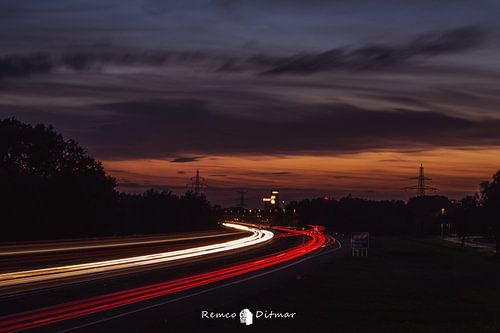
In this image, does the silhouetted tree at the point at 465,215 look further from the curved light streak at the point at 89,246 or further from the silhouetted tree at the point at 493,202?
the curved light streak at the point at 89,246

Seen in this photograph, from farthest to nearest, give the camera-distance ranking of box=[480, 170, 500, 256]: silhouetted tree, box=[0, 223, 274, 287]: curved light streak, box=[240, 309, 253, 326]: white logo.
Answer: box=[480, 170, 500, 256]: silhouetted tree, box=[0, 223, 274, 287]: curved light streak, box=[240, 309, 253, 326]: white logo

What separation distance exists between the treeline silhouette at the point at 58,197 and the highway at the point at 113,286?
86.8ft

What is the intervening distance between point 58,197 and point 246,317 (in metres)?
61.9

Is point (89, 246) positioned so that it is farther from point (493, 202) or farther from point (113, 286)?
point (493, 202)

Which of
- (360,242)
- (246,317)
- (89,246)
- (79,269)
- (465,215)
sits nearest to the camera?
(246,317)


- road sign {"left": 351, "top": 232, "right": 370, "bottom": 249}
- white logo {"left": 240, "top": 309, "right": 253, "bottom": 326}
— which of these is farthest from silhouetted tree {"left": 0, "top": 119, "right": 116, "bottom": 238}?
white logo {"left": 240, "top": 309, "right": 253, "bottom": 326}

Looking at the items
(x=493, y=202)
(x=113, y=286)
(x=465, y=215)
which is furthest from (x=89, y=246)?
(x=465, y=215)

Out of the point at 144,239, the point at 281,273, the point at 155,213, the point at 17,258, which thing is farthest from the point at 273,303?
the point at 155,213

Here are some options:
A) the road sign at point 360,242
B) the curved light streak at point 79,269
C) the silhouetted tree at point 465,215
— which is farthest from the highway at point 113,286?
the silhouetted tree at point 465,215

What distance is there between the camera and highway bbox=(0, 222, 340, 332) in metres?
22.4

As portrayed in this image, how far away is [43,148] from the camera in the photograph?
322 ft

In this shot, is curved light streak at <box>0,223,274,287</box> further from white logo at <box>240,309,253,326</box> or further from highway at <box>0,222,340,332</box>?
white logo at <box>240,309,253,326</box>

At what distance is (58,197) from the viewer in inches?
3191

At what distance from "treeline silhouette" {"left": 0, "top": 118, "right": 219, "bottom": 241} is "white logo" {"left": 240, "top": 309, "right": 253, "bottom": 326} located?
5326 centimetres
